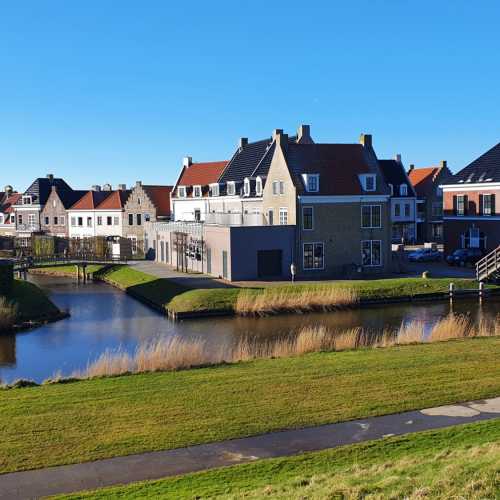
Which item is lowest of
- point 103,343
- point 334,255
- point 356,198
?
point 103,343

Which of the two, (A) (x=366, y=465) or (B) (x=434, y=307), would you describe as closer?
(A) (x=366, y=465)

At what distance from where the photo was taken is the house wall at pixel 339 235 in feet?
139

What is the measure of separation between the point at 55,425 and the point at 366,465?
5790 mm

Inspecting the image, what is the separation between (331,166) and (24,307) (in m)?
20.6

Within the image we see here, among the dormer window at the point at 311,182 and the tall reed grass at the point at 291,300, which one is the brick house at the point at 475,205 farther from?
the tall reed grass at the point at 291,300

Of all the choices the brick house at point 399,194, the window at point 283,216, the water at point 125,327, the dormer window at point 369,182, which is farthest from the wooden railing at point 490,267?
the brick house at point 399,194

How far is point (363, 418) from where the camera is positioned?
12891 millimetres

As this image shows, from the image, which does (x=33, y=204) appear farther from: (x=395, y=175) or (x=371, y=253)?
(x=371, y=253)

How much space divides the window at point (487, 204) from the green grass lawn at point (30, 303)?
28.7 m

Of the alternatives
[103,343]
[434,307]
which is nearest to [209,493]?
[103,343]

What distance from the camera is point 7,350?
2548cm

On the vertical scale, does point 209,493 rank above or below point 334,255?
below

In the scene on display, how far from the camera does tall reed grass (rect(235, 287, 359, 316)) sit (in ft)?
108

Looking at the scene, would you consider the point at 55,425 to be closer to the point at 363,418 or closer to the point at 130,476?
the point at 130,476
